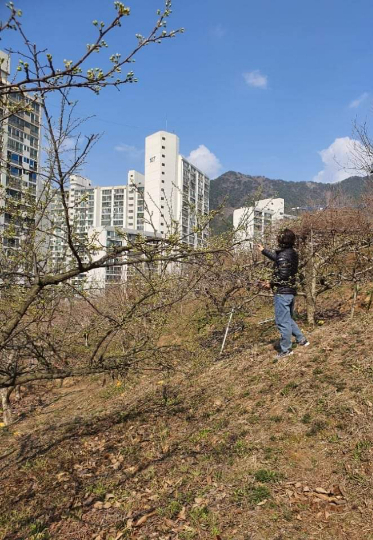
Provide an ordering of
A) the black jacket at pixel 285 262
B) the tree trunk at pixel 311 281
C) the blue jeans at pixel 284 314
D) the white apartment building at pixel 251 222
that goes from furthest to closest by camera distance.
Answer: the tree trunk at pixel 311 281, the blue jeans at pixel 284 314, the black jacket at pixel 285 262, the white apartment building at pixel 251 222

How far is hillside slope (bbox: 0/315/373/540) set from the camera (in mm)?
3016

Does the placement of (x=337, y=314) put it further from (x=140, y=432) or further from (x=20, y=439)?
(x=20, y=439)

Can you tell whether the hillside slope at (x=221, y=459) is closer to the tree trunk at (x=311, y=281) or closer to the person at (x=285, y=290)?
the person at (x=285, y=290)

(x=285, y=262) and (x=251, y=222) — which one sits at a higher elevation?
(x=251, y=222)

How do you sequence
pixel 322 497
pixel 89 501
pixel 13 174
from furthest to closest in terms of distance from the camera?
pixel 13 174
pixel 89 501
pixel 322 497

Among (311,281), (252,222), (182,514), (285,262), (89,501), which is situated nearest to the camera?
(182,514)

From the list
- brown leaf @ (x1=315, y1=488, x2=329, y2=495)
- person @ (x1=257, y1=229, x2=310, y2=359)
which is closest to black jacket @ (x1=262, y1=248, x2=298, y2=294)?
person @ (x1=257, y1=229, x2=310, y2=359)

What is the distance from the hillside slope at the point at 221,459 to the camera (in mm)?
3016

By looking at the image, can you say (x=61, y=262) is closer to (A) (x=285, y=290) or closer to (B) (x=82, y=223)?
(B) (x=82, y=223)

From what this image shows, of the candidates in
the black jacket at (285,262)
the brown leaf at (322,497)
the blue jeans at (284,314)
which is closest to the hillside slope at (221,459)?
the brown leaf at (322,497)

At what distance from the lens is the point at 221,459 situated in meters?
3.85

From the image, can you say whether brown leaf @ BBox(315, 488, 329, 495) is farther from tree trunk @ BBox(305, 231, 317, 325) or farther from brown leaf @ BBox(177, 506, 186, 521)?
tree trunk @ BBox(305, 231, 317, 325)

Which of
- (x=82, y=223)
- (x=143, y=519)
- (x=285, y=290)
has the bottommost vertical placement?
(x=143, y=519)

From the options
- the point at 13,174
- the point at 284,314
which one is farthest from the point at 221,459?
the point at 13,174
